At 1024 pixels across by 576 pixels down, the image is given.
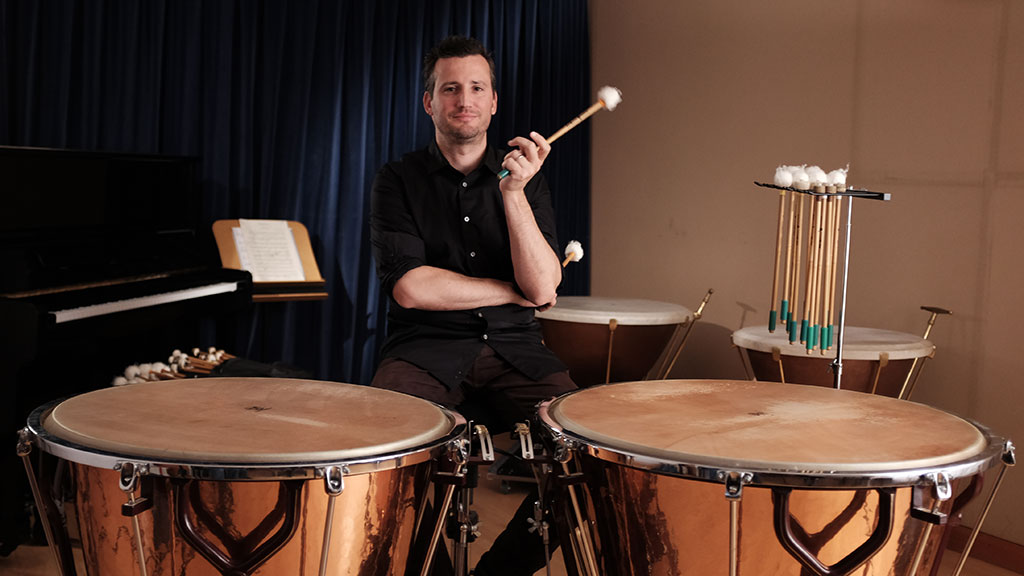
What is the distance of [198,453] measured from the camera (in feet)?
3.73

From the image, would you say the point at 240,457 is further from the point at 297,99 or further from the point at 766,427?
the point at 297,99

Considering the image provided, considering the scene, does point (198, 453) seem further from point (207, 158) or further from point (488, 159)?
point (207, 158)

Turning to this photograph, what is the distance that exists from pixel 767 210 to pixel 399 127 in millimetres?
1629

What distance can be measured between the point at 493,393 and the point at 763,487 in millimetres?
1056

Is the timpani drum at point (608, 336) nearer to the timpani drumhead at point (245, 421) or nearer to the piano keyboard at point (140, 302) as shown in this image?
the piano keyboard at point (140, 302)

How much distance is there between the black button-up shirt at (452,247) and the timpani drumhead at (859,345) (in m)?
0.69

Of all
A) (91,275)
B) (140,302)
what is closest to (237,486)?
(140,302)

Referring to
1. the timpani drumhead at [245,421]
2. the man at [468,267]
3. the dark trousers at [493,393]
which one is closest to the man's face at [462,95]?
the man at [468,267]

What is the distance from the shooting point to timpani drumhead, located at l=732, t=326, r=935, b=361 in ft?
7.84

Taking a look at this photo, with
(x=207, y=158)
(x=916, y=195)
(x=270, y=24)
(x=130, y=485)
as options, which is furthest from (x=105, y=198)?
(x=916, y=195)

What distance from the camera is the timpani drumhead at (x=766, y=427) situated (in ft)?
3.86

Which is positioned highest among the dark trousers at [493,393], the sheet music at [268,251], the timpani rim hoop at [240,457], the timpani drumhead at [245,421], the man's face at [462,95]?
the man's face at [462,95]

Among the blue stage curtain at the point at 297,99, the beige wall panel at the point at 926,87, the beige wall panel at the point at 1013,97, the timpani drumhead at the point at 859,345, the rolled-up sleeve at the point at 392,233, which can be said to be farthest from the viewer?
the blue stage curtain at the point at 297,99

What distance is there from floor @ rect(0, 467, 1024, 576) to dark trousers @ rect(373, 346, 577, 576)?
0.50m
